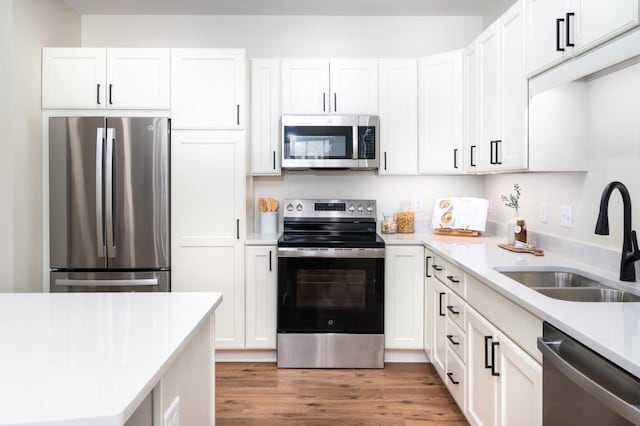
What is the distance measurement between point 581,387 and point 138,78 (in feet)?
10.3

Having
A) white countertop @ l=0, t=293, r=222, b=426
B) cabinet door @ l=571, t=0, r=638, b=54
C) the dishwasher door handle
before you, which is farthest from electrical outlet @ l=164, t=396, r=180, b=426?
cabinet door @ l=571, t=0, r=638, b=54

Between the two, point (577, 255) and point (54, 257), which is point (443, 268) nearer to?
point (577, 255)

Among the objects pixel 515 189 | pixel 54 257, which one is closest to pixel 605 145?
pixel 515 189

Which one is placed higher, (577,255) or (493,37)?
(493,37)

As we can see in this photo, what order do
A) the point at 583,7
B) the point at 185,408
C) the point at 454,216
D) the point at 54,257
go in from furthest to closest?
the point at 454,216, the point at 54,257, the point at 583,7, the point at 185,408

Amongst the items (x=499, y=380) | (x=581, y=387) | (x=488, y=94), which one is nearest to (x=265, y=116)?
(x=488, y=94)

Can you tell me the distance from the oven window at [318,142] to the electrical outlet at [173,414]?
2.34 metres

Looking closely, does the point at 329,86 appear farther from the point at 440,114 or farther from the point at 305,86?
the point at 440,114

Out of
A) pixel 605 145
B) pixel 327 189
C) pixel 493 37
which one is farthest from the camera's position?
pixel 327 189

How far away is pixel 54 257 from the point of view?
3080 mm

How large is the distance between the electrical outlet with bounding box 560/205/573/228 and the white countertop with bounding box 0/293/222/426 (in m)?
1.95

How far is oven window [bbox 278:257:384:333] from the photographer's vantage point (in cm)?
310

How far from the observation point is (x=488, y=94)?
2775mm

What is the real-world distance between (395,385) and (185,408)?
193 cm
